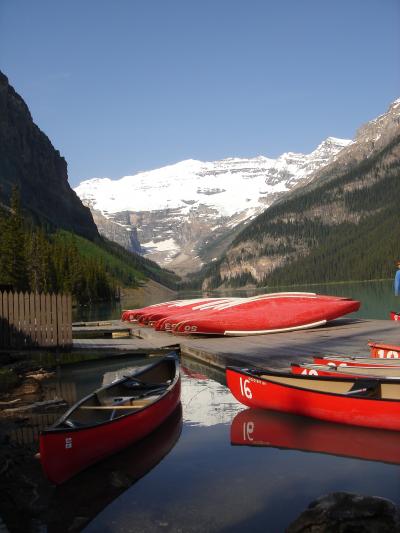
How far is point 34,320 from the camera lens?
23109mm

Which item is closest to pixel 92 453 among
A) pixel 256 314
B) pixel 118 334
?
pixel 256 314

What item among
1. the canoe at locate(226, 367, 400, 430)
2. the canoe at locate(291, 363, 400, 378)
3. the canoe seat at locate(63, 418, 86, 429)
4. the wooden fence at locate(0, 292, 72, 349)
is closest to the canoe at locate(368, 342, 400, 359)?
the canoe at locate(291, 363, 400, 378)

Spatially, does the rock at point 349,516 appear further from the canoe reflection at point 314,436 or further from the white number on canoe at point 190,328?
the white number on canoe at point 190,328

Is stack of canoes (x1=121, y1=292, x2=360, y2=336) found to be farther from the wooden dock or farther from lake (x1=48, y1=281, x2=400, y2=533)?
lake (x1=48, y1=281, x2=400, y2=533)

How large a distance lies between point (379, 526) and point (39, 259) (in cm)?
9993

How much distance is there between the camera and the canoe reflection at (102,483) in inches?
329

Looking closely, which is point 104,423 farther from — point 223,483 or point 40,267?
point 40,267

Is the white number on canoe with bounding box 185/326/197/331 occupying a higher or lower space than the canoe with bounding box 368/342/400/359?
higher

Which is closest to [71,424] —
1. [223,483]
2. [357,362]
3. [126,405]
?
[126,405]

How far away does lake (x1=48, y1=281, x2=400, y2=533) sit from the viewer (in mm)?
8195

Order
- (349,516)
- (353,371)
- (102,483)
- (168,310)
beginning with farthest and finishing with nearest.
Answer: (168,310) < (353,371) < (102,483) < (349,516)

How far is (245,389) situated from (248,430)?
148 centimetres

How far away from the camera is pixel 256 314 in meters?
29.1

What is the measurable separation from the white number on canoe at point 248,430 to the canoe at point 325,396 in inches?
30.8
